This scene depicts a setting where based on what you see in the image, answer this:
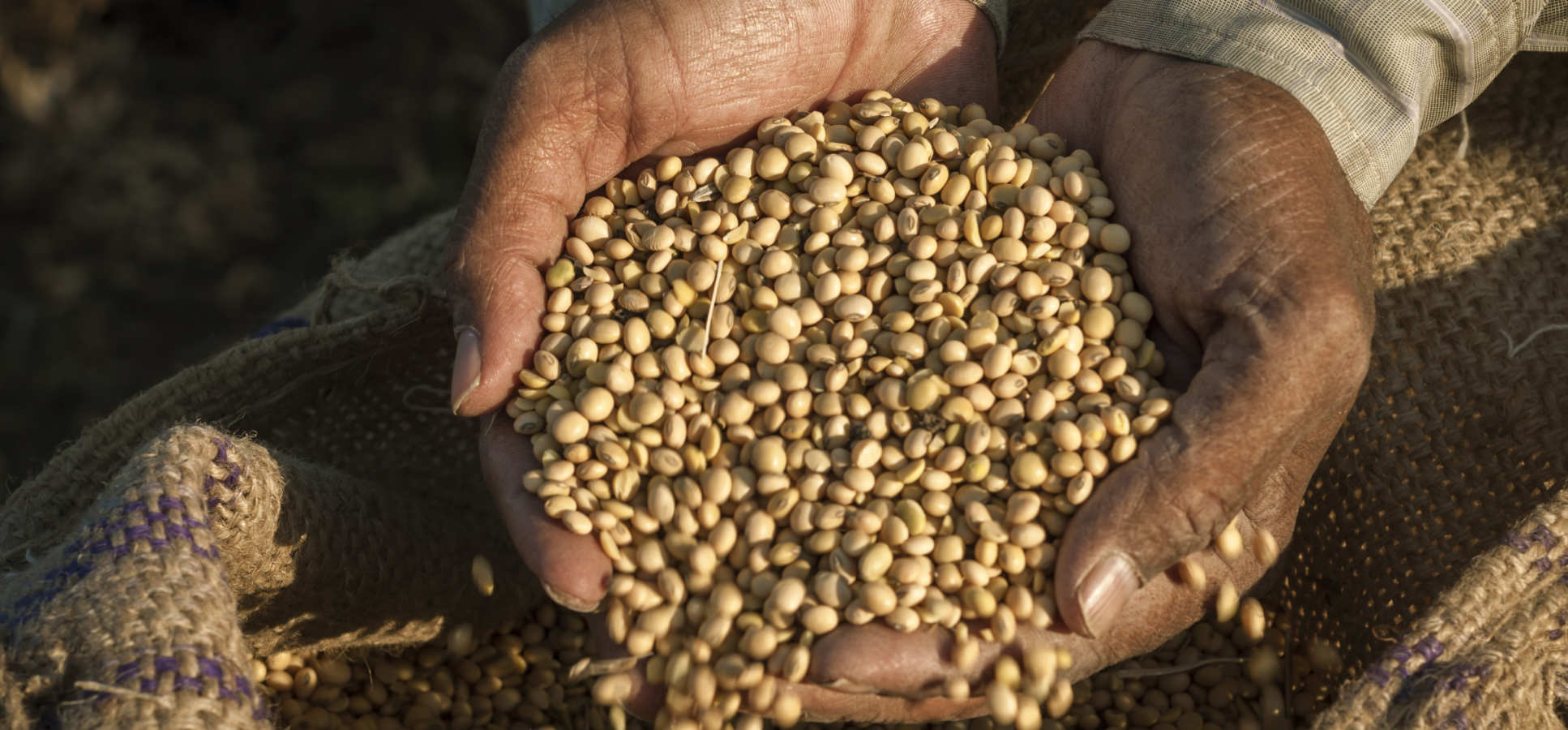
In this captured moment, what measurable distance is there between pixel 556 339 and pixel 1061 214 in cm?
89

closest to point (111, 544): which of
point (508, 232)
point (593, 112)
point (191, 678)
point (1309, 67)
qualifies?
point (191, 678)

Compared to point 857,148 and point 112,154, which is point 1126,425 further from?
point 112,154

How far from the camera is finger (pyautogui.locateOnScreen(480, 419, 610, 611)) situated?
1946 mm

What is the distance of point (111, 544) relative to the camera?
6.14 feet

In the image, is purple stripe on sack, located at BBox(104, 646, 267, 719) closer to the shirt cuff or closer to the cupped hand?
the cupped hand

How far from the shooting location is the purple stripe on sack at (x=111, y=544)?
1823 mm

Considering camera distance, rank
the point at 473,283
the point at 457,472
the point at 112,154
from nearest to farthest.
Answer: the point at 473,283
the point at 457,472
the point at 112,154

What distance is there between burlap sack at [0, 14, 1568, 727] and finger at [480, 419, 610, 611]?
424 millimetres

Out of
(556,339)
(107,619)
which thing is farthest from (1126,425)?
(107,619)

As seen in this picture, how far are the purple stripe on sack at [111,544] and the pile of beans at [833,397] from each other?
1.75 ft

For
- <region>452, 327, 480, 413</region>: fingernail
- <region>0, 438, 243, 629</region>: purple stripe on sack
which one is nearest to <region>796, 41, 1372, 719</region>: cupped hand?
<region>452, 327, 480, 413</region>: fingernail

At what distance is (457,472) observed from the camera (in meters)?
2.85

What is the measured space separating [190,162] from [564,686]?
258 cm

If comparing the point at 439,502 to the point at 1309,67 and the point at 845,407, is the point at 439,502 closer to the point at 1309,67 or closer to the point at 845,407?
the point at 845,407
